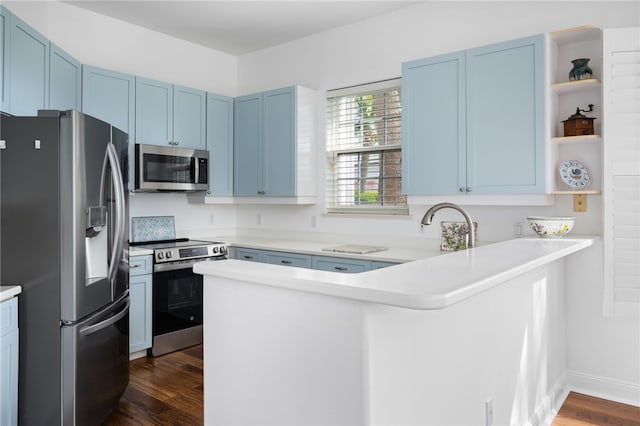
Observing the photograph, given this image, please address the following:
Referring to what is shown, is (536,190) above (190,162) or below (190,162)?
below

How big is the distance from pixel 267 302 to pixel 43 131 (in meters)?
1.57

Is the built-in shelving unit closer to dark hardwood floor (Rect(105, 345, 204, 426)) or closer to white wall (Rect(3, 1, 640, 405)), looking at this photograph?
white wall (Rect(3, 1, 640, 405))

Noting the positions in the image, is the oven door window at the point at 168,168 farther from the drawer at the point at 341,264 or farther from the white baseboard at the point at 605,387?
the white baseboard at the point at 605,387

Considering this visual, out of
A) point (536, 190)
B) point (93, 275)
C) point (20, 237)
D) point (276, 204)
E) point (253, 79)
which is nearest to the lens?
point (20, 237)

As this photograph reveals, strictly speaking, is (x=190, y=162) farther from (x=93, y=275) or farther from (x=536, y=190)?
(x=536, y=190)

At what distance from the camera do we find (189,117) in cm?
424

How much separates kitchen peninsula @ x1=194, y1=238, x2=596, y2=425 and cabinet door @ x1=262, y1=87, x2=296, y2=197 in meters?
2.43

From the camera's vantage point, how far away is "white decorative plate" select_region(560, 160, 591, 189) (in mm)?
2857

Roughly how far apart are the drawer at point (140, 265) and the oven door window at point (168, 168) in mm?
686

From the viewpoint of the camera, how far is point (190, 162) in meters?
4.14

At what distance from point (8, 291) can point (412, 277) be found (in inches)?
73.4

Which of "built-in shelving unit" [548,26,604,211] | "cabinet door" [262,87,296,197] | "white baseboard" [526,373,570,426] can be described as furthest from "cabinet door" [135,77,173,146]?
"white baseboard" [526,373,570,426]

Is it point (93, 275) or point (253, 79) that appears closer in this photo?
point (93, 275)

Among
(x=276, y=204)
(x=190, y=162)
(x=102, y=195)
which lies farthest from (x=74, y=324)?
(x=276, y=204)
